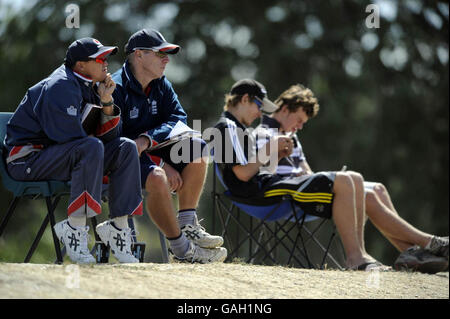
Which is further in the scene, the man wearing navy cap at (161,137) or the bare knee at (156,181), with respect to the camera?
the man wearing navy cap at (161,137)

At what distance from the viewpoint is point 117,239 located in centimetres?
401

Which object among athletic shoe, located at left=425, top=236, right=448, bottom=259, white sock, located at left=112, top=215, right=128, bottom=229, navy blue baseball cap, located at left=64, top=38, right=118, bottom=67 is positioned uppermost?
navy blue baseball cap, located at left=64, top=38, right=118, bottom=67

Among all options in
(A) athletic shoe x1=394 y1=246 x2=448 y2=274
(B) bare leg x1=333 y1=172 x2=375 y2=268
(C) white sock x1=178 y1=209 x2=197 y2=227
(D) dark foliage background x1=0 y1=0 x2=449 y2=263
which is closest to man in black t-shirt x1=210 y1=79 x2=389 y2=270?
(B) bare leg x1=333 y1=172 x2=375 y2=268

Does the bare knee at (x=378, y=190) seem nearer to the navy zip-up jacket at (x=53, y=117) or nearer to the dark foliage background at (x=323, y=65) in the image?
the navy zip-up jacket at (x=53, y=117)

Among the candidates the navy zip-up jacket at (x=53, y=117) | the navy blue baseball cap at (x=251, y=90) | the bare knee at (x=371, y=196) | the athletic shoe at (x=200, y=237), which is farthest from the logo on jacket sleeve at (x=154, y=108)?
the bare knee at (x=371, y=196)

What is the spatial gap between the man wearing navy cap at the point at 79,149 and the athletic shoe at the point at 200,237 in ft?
1.97

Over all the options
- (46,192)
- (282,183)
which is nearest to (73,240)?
(46,192)

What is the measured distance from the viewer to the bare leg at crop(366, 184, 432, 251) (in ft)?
19.6

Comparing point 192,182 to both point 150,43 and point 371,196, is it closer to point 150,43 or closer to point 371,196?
point 150,43

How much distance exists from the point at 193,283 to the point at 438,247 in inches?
112

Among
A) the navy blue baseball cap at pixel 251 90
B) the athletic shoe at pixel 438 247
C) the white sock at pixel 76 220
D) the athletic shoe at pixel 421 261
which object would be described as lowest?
the athletic shoe at pixel 421 261

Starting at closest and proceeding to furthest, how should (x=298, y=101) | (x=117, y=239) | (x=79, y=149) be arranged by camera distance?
1. (x=79, y=149)
2. (x=117, y=239)
3. (x=298, y=101)

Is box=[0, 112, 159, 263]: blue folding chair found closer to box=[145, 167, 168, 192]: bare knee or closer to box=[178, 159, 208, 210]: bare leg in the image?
box=[145, 167, 168, 192]: bare knee

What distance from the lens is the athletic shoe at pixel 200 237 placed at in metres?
4.51
